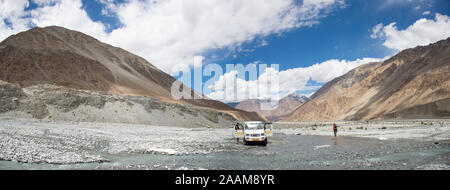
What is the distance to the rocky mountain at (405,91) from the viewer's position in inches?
3585

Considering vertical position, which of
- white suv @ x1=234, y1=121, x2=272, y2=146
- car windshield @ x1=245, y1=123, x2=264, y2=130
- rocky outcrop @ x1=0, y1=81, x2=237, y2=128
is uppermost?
rocky outcrop @ x1=0, y1=81, x2=237, y2=128

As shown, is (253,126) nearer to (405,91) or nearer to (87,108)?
(87,108)

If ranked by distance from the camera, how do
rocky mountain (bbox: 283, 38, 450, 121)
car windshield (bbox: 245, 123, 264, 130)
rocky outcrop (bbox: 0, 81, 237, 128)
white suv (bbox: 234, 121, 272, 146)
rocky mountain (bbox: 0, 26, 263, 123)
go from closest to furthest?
1. white suv (bbox: 234, 121, 272, 146)
2. car windshield (bbox: 245, 123, 264, 130)
3. rocky outcrop (bbox: 0, 81, 237, 128)
4. rocky mountain (bbox: 0, 26, 263, 123)
5. rocky mountain (bbox: 283, 38, 450, 121)

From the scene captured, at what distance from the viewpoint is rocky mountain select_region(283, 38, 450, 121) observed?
9106 centimetres

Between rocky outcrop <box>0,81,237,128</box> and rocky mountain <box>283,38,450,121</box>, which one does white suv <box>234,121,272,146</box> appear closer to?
rocky outcrop <box>0,81,237,128</box>

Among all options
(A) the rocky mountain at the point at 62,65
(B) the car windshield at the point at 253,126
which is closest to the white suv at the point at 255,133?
(B) the car windshield at the point at 253,126

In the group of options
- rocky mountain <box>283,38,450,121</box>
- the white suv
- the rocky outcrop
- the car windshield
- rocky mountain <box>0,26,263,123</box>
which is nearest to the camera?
the white suv

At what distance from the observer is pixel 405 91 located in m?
108

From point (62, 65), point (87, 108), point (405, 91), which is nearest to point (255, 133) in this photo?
point (87, 108)

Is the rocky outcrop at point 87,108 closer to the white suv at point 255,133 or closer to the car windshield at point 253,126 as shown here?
the car windshield at point 253,126

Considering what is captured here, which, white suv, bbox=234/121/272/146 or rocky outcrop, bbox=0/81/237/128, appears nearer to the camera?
white suv, bbox=234/121/272/146

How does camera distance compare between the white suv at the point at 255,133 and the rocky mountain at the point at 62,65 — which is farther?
the rocky mountain at the point at 62,65

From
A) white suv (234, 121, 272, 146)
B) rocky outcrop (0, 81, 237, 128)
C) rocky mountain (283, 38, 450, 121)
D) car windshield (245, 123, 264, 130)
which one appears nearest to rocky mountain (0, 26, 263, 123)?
rocky outcrop (0, 81, 237, 128)
